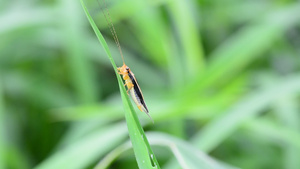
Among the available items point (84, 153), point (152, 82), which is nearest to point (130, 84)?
point (84, 153)

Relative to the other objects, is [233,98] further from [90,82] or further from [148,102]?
[90,82]

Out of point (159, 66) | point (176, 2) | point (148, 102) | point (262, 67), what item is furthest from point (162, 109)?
point (262, 67)

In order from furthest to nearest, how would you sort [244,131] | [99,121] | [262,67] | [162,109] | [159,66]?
[262,67], [159,66], [244,131], [99,121], [162,109]

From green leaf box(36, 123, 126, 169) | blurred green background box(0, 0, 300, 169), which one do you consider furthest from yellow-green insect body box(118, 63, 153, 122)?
blurred green background box(0, 0, 300, 169)

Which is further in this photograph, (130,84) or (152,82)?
(152,82)

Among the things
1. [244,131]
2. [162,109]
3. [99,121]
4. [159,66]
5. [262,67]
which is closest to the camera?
[162,109]

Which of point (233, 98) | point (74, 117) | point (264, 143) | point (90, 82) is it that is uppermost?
point (90, 82)

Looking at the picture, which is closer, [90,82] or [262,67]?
[90,82]

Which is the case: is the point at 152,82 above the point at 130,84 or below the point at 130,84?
above

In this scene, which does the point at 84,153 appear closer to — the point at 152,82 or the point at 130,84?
the point at 130,84
